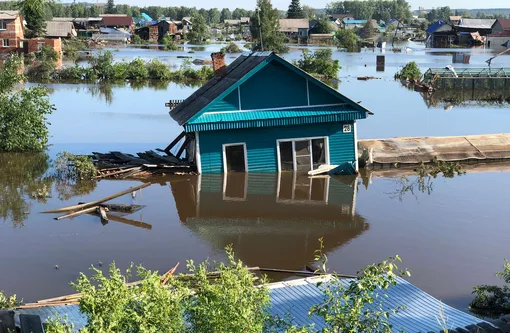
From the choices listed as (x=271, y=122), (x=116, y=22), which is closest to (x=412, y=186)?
(x=271, y=122)

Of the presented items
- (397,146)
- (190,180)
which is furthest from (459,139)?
(190,180)

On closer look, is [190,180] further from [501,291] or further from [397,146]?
[501,291]

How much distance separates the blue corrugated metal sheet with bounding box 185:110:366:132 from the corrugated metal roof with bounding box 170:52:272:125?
16.6 inches

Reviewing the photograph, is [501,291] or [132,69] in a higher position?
[132,69]

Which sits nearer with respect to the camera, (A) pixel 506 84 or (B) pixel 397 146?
(B) pixel 397 146

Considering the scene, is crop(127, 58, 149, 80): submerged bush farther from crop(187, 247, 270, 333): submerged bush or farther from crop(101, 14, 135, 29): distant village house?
crop(101, 14, 135, 29): distant village house

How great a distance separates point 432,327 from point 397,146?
15324 mm

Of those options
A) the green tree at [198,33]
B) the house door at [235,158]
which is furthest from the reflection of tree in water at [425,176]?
the green tree at [198,33]

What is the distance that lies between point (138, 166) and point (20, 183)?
12.2ft

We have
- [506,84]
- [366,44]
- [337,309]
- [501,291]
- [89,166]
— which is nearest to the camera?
[337,309]

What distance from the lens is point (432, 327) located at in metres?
9.92

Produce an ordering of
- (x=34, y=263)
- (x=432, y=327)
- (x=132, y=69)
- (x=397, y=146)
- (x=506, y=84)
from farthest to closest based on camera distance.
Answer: (x=132, y=69) → (x=506, y=84) → (x=397, y=146) → (x=34, y=263) → (x=432, y=327)

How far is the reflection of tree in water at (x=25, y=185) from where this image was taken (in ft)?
61.6

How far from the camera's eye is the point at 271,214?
61.3 ft
